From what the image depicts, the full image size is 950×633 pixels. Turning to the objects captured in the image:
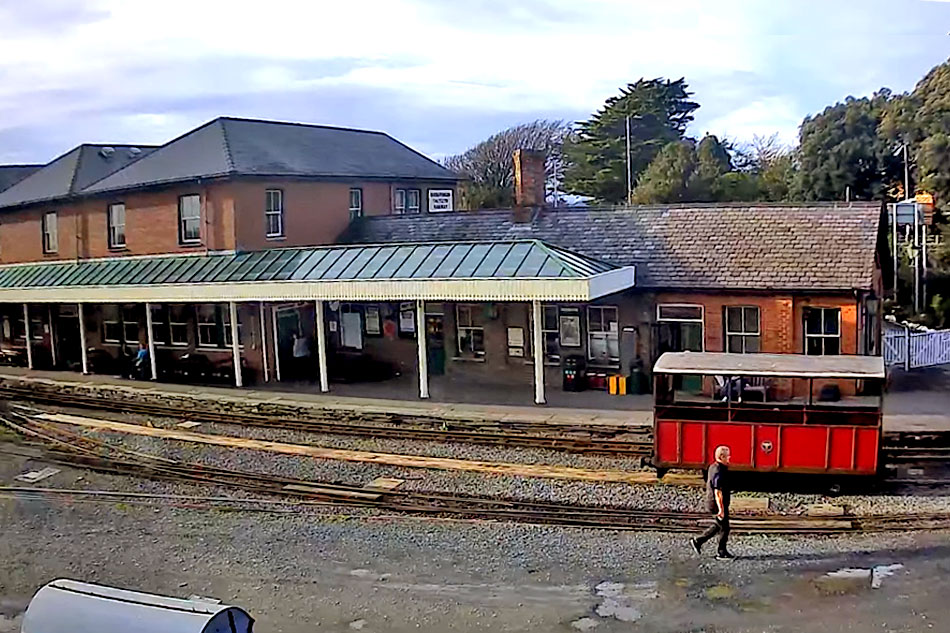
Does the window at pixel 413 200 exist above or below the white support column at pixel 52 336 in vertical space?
above

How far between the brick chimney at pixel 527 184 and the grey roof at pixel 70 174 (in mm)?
15139

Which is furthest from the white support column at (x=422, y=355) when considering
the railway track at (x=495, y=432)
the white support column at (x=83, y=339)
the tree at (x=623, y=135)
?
the tree at (x=623, y=135)

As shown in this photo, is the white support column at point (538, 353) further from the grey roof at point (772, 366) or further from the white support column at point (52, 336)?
the white support column at point (52, 336)

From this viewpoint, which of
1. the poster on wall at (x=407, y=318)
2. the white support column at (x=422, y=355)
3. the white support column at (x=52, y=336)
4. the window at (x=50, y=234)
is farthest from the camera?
the window at (x=50, y=234)

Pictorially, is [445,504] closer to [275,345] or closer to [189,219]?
[275,345]

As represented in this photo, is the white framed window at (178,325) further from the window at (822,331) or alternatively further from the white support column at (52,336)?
the window at (822,331)

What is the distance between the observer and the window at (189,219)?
27.3 m

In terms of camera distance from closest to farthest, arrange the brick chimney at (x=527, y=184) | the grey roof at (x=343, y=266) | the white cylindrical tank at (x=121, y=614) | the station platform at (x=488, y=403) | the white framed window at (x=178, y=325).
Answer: the white cylindrical tank at (x=121, y=614) → the station platform at (x=488, y=403) → the grey roof at (x=343, y=266) → the brick chimney at (x=527, y=184) → the white framed window at (x=178, y=325)

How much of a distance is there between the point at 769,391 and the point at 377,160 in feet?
58.8

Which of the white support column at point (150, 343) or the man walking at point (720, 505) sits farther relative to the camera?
the white support column at point (150, 343)

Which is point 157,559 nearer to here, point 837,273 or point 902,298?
point 837,273

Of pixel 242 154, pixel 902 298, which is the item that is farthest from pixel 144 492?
pixel 902 298

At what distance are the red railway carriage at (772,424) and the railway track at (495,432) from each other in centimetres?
200

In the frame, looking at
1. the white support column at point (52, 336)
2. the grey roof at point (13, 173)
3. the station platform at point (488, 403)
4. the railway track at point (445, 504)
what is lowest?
the railway track at point (445, 504)
